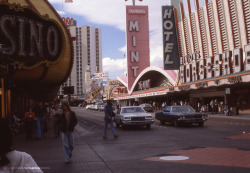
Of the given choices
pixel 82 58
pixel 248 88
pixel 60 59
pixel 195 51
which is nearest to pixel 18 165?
pixel 60 59

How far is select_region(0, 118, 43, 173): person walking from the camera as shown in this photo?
8.69 ft

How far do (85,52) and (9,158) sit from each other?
604ft

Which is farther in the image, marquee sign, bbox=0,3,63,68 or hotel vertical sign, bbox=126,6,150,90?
hotel vertical sign, bbox=126,6,150,90

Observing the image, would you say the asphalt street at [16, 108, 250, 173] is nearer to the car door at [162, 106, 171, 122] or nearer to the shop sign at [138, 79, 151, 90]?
the car door at [162, 106, 171, 122]

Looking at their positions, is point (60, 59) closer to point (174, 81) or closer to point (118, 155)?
point (118, 155)

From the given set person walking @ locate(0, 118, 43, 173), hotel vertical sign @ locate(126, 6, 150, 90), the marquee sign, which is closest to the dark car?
the marquee sign

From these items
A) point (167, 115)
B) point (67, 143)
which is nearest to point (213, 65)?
point (167, 115)

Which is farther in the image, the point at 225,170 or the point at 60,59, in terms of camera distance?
the point at 60,59

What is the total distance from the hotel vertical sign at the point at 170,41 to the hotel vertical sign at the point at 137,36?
18.8 metres

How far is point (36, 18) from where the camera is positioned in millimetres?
15898

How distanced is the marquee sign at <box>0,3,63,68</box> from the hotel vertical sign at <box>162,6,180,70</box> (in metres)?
31.5

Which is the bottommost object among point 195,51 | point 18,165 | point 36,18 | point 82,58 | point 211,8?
point 18,165

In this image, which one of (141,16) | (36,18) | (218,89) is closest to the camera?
(36,18)

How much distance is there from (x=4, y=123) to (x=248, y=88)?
1395 inches
